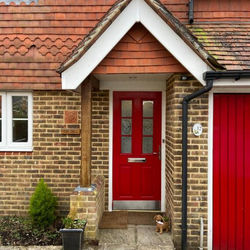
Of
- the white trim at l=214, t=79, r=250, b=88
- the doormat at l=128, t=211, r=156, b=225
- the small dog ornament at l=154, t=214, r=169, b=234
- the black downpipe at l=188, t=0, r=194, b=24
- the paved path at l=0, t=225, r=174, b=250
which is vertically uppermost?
the black downpipe at l=188, t=0, r=194, b=24

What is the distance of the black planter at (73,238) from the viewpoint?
395 centimetres

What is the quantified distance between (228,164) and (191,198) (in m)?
0.84

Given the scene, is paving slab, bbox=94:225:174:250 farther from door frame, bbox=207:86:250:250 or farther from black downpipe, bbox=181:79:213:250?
door frame, bbox=207:86:250:250

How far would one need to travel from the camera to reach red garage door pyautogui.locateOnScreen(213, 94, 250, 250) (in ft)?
14.5

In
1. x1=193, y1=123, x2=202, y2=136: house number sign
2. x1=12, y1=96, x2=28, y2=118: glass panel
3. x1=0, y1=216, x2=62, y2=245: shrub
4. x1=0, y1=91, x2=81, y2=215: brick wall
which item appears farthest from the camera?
A: x1=12, y1=96, x2=28, y2=118: glass panel

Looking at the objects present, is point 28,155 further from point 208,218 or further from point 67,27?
point 208,218

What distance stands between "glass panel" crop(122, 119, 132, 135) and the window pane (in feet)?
1.21

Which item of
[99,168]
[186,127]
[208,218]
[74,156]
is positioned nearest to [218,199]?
[208,218]

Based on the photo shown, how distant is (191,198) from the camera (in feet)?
14.3

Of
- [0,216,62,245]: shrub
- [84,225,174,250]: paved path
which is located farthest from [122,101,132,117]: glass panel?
[0,216,62,245]: shrub

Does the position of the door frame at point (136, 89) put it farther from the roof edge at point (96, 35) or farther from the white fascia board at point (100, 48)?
the roof edge at point (96, 35)

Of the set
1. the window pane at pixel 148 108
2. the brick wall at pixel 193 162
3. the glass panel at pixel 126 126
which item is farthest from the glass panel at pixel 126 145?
the brick wall at pixel 193 162

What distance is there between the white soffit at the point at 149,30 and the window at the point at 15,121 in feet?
6.53

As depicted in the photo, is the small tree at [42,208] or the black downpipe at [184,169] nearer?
the black downpipe at [184,169]
